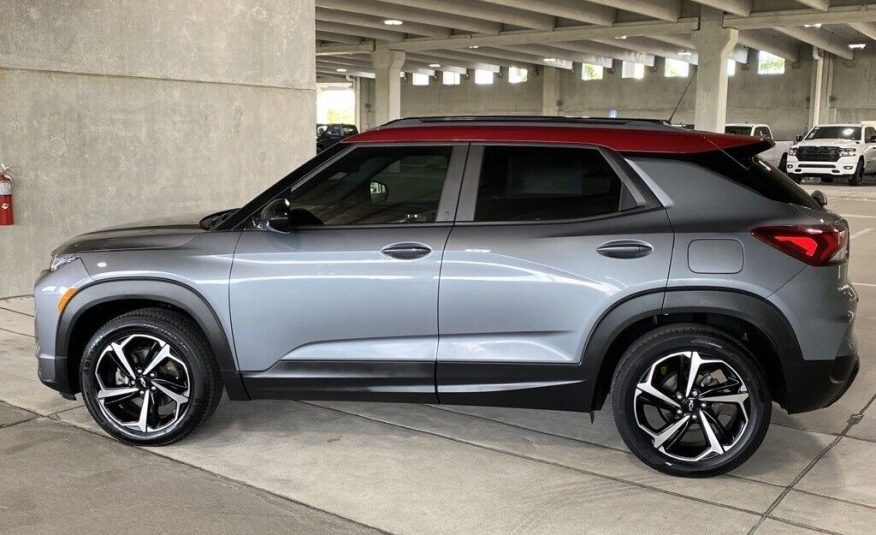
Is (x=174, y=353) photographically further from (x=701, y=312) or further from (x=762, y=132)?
(x=762, y=132)

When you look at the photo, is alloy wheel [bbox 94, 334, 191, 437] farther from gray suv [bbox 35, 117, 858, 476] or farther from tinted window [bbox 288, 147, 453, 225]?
tinted window [bbox 288, 147, 453, 225]

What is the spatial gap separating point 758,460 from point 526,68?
50.2 m

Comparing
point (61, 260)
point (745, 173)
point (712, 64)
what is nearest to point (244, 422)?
point (61, 260)

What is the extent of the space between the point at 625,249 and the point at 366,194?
142 centimetres

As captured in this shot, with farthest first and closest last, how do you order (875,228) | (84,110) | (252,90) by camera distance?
(875,228), (252,90), (84,110)

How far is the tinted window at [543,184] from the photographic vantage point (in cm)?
426

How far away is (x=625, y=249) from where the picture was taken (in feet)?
13.4

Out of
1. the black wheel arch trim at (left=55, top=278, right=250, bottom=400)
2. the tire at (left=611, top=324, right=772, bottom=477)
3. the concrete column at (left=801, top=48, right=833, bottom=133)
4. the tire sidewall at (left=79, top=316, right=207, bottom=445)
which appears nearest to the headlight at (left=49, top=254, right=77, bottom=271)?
the black wheel arch trim at (left=55, top=278, right=250, bottom=400)

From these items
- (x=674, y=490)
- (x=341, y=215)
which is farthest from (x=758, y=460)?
(x=341, y=215)

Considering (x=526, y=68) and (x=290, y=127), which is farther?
(x=526, y=68)

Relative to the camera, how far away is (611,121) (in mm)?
4562

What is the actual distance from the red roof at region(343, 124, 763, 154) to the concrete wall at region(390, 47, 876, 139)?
1707 inches

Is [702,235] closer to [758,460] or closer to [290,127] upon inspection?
[758,460]

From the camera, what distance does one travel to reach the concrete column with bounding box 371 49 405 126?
3891 cm
